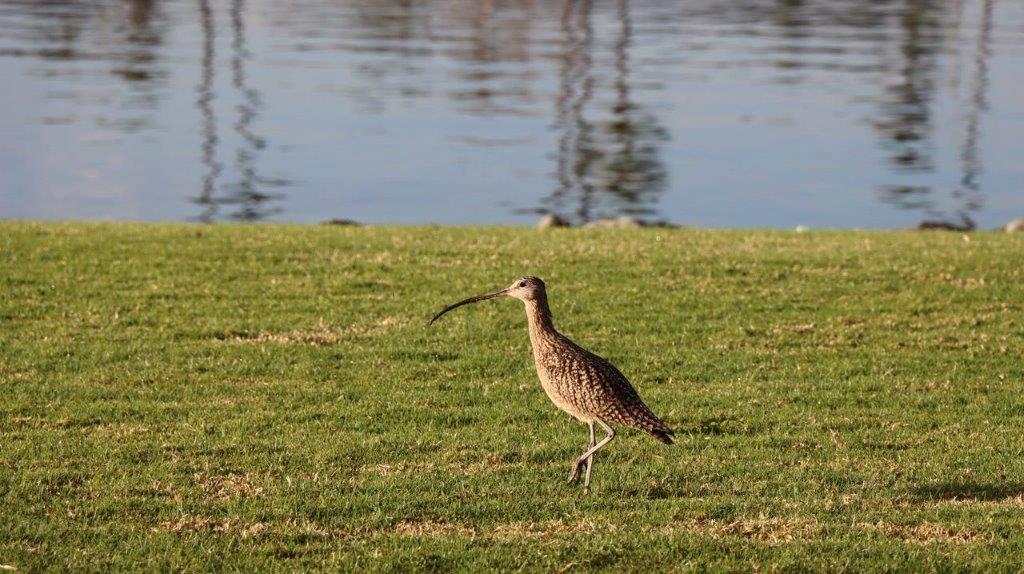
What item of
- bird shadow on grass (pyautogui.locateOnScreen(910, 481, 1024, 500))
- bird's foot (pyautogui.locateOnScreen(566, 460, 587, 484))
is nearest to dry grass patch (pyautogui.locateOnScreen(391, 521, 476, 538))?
bird's foot (pyautogui.locateOnScreen(566, 460, 587, 484))

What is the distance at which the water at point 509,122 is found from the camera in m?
32.9

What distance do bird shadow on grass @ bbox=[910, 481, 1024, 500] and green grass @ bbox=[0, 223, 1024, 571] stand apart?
0.05 meters

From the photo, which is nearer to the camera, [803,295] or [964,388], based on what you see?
[964,388]

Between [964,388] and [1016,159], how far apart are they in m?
28.3

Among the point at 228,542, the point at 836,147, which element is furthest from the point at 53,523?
the point at 836,147

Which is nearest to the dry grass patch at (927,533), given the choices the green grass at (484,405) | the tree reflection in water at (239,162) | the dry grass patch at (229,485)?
the green grass at (484,405)

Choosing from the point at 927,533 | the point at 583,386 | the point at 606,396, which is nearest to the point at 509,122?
the point at 583,386

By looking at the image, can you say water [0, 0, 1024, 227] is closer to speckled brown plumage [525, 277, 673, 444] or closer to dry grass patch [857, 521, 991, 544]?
speckled brown plumage [525, 277, 673, 444]

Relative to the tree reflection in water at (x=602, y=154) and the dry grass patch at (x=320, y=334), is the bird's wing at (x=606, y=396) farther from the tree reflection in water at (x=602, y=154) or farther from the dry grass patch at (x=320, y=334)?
the tree reflection in water at (x=602, y=154)

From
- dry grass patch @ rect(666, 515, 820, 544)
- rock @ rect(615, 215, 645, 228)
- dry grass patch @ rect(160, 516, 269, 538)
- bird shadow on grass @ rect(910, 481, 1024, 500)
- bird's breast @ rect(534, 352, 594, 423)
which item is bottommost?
rock @ rect(615, 215, 645, 228)

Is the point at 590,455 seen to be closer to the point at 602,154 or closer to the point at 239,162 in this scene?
the point at 239,162

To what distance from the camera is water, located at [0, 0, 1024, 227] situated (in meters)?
32.9

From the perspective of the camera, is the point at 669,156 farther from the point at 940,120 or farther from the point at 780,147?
the point at 940,120

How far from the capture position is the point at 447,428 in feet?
37.4
